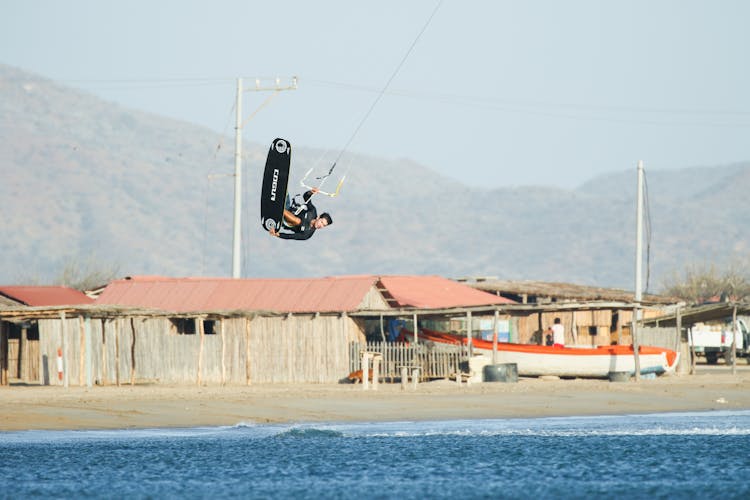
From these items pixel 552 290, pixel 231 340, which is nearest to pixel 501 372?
pixel 231 340

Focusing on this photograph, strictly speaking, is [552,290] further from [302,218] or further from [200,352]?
[302,218]

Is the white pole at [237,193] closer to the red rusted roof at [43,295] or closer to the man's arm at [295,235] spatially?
the red rusted roof at [43,295]

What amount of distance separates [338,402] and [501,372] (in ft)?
24.9

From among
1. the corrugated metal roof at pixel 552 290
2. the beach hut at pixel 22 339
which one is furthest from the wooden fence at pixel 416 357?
the corrugated metal roof at pixel 552 290

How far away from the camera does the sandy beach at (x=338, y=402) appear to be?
112ft

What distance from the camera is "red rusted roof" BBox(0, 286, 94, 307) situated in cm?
5166

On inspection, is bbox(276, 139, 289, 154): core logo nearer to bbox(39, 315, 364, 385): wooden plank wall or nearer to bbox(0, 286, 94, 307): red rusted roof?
bbox(39, 315, 364, 385): wooden plank wall

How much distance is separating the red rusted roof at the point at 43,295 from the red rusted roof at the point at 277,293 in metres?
2.06

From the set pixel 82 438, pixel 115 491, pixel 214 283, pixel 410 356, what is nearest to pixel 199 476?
pixel 115 491

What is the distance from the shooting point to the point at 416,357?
4453 centimetres

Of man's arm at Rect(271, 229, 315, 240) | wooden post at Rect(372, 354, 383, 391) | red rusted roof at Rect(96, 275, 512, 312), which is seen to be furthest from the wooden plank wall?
man's arm at Rect(271, 229, 315, 240)

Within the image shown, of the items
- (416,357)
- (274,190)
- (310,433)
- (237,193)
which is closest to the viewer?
(274,190)

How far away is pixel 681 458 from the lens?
28375 mm

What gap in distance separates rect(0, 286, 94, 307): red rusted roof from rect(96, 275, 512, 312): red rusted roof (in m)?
2.06
